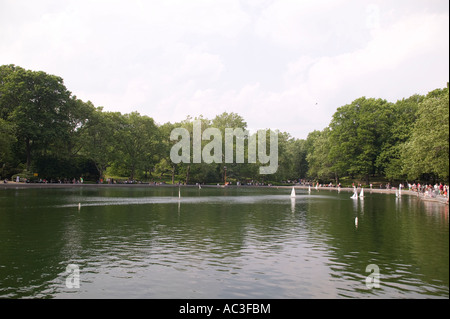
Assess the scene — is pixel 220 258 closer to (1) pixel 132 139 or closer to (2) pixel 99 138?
(2) pixel 99 138

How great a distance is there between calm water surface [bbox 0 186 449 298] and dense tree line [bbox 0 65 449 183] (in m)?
41.6

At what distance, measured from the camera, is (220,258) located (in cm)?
1666

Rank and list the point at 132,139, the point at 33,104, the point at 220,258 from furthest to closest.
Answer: the point at 132,139 < the point at 33,104 < the point at 220,258

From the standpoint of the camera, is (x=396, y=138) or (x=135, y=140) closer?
(x=396, y=138)

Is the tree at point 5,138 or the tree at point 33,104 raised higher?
the tree at point 33,104

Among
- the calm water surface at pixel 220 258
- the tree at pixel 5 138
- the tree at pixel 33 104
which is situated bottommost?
the calm water surface at pixel 220 258

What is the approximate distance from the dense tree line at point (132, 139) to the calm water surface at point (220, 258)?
4161cm

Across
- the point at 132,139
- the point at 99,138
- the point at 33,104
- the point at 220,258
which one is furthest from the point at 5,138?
the point at 220,258

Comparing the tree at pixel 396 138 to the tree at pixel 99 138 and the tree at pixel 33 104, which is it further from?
the tree at pixel 33 104

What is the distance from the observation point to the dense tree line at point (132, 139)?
8175 centimetres

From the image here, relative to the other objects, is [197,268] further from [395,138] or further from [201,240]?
[395,138]

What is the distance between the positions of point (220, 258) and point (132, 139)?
3958 inches

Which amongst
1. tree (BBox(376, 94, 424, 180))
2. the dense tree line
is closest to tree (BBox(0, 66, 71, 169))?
the dense tree line

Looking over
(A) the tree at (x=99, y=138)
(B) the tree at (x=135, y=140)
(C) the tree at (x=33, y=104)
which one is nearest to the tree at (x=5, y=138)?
(C) the tree at (x=33, y=104)
